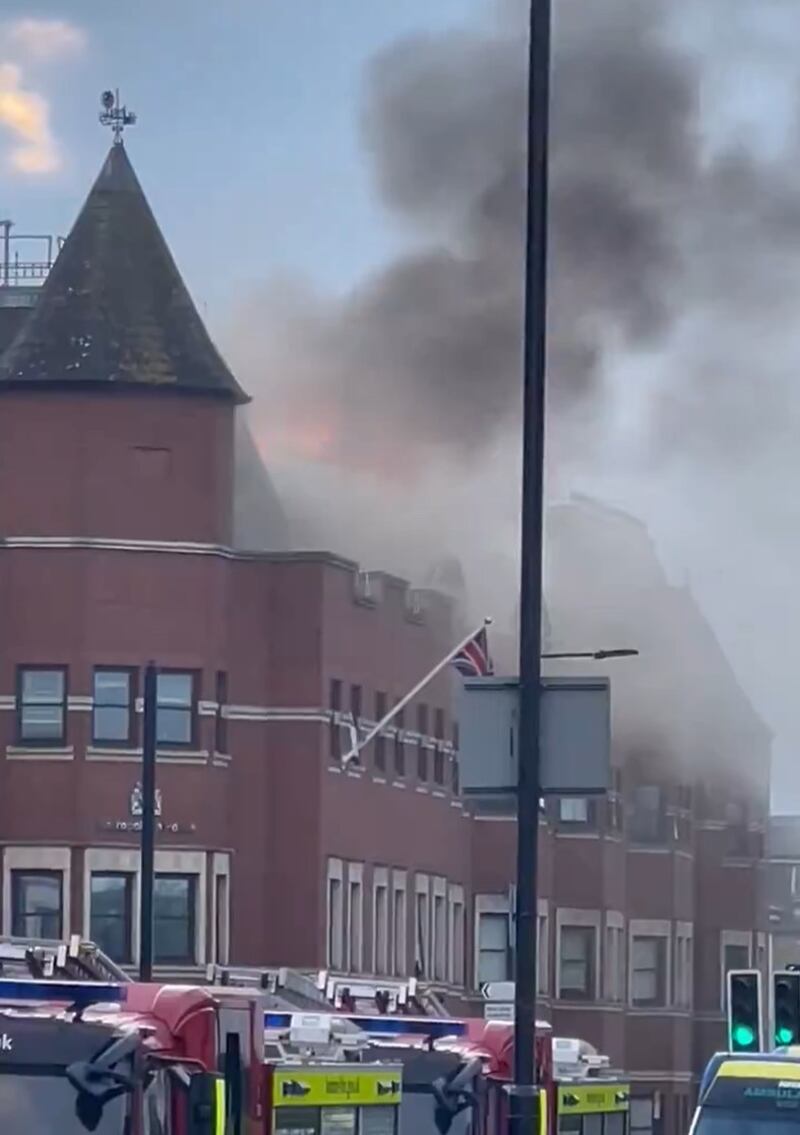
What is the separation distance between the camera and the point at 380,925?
6738 centimetres

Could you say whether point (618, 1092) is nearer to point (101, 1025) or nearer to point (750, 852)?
point (101, 1025)

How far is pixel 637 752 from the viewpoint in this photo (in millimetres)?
Result: 75125

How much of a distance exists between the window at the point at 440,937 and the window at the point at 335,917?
600 cm

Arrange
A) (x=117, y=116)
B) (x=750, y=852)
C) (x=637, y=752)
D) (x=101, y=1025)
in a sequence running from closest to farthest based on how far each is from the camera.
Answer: (x=101, y=1025), (x=117, y=116), (x=637, y=752), (x=750, y=852)

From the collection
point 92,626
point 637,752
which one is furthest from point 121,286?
point 637,752

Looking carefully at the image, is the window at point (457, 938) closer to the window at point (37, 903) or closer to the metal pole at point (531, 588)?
the window at point (37, 903)

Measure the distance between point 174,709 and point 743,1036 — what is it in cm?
3575

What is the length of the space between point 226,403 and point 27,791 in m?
8.17

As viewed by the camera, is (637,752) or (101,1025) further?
(637,752)

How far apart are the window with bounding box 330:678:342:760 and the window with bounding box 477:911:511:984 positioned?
991 cm

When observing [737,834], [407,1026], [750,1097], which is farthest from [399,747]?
[750,1097]

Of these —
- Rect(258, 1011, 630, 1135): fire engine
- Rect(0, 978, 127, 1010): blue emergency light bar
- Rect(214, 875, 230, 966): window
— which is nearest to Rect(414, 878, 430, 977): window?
Rect(214, 875, 230, 966): window

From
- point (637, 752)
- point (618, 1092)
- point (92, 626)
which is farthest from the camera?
point (637, 752)

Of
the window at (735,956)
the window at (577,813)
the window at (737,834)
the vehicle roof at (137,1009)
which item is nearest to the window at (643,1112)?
the window at (735,956)
